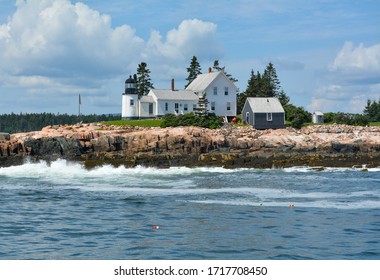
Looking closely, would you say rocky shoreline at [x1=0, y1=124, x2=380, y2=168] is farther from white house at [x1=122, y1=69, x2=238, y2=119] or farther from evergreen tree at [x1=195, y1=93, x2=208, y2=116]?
white house at [x1=122, y1=69, x2=238, y2=119]

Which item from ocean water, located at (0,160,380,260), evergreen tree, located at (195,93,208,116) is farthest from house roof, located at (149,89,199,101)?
ocean water, located at (0,160,380,260)

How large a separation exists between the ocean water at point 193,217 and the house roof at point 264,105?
108ft

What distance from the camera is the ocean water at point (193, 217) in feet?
59.5

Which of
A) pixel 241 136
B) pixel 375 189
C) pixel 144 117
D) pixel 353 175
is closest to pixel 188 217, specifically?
pixel 375 189

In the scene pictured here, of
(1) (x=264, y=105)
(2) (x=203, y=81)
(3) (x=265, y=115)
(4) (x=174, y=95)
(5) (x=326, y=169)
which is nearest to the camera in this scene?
(5) (x=326, y=169)

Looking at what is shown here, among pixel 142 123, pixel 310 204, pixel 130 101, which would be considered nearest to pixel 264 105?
pixel 142 123

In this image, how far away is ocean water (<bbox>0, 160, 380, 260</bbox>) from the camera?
59.5 feet

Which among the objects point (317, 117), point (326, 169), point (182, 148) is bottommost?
point (326, 169)

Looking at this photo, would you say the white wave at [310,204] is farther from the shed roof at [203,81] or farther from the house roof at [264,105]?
the shed roof at [203,81]

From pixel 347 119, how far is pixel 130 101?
94.5 feet

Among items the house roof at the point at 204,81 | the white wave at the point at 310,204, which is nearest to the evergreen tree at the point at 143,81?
the house roof at the point at 204,81

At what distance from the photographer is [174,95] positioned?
80938 millimetres

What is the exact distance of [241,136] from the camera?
60250 mm

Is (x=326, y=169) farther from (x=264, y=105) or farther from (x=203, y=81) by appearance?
(x=203, y=81)
